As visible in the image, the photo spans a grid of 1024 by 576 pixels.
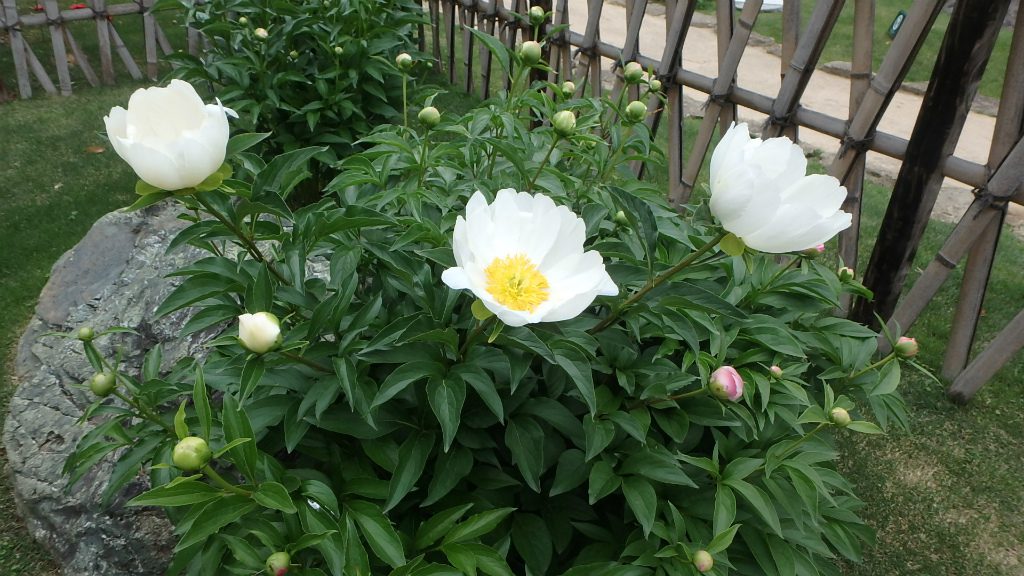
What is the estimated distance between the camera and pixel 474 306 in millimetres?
929

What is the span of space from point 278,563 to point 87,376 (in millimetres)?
1636

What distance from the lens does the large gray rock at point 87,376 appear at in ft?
6.01

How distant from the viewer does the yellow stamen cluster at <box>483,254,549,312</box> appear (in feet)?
3.16

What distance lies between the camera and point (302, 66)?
3.14 metres

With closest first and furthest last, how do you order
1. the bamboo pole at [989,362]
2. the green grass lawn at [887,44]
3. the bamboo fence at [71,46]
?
1. the bamboo pole at [989,362]
2. the bamboo fence at [71,46]
3. the green grass lawn at [887,44]

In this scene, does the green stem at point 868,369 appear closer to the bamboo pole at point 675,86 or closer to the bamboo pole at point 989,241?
the bamboo pole at point 989,241

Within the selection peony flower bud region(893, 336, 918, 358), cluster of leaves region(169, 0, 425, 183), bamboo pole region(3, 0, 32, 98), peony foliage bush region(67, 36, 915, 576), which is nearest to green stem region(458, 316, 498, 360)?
peony foliage bush region(67, 36, 915, 576)

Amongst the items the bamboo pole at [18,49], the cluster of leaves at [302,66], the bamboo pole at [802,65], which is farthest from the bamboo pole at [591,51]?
the bamboo pole at [18,49]

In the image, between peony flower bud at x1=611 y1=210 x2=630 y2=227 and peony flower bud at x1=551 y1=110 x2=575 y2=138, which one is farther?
peony flower bud at x1=611 y1=210 x2=630 y2=227

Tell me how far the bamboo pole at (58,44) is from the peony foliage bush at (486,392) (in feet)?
14.9

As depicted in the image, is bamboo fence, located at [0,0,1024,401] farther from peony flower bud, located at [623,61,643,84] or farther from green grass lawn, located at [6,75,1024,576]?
peony flower bud, located at [623,61,643,84]

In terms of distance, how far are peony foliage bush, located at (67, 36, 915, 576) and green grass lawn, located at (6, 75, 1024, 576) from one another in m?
0.91

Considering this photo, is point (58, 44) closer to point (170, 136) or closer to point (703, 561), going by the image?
point (170, 136)

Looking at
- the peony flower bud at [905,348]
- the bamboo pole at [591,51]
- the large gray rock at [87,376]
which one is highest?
the peony flower bud at [905,348]
